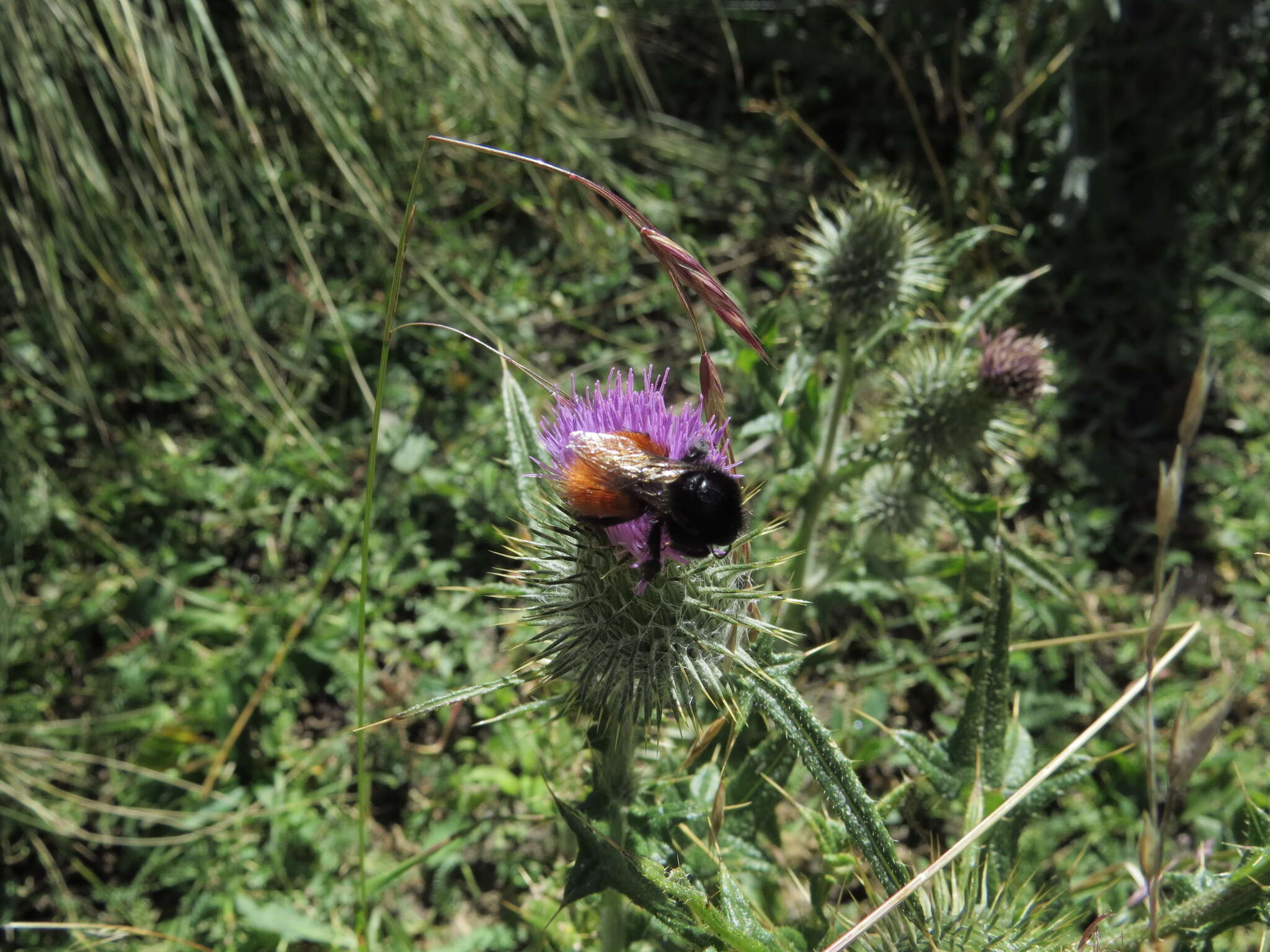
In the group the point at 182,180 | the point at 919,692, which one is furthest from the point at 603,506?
the point at 182,180

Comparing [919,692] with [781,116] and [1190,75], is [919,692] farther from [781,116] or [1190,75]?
[1190,75]

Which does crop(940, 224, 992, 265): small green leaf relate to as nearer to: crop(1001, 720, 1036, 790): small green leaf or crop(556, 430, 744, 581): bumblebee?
crop(1001, 720, 1036, 790): small green leaf

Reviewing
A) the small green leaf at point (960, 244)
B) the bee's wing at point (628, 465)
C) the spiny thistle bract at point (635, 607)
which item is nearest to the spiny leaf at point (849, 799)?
the spiny thistle bract at point (635, 607)

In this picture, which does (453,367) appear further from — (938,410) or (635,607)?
(635,607)

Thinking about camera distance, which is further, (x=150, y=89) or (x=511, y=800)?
(x=150, y=89)

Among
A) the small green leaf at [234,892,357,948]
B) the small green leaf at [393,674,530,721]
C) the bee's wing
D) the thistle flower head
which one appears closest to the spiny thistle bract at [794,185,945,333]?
the thistle flower head
